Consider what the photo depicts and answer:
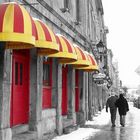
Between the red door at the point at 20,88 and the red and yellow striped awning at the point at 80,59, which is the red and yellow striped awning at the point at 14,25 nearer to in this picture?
the red door at the point at 20,88

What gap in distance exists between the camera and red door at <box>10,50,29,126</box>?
1312 centimetres

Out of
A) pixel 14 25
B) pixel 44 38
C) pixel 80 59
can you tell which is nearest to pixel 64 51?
pixel 44 38

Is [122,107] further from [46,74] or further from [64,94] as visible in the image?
[46,74]

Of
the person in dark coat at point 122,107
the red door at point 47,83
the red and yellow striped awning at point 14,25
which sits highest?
the red and yellow striped awning at point 14,25

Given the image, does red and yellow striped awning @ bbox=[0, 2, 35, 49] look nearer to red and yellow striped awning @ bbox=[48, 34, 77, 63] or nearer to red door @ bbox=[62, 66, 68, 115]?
red and yellow striped awning @ bbox=[48, 34, 77, 63]

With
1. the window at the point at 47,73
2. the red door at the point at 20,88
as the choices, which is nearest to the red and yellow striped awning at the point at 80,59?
the window at the point at 47,73

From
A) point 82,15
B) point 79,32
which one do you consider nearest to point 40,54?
point 79,32

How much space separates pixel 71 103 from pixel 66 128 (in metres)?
2.61

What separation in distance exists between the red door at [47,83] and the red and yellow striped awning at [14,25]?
5.92 metres

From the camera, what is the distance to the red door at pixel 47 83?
16609mm

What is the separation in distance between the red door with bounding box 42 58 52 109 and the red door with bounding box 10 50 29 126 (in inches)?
86.6

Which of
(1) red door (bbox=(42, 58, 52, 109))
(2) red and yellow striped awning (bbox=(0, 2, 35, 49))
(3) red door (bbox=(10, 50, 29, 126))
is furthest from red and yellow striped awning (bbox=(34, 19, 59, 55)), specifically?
→ (1) red door (bbox=(42, 58, 52, 109))

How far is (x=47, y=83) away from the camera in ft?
56.1

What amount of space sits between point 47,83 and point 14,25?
710 cm
